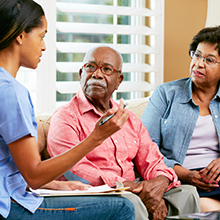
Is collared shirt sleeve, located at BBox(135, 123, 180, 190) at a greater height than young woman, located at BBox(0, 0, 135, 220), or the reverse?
young woman, located at BBox(0, 0, 135, 220)

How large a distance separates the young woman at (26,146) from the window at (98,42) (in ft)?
4.86

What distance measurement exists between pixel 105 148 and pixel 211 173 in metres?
0.65

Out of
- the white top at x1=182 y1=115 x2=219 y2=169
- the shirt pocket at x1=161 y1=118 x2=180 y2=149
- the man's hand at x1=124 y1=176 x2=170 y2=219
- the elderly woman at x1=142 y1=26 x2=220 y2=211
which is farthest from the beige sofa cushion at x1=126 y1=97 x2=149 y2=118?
the man's hand at x1=124 y1=176 x2=170 y2=219

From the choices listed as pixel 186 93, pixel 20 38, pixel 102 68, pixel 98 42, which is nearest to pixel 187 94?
pixel 186 93

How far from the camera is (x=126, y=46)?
3.03 meters

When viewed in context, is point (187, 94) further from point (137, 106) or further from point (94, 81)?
point (94, 81)

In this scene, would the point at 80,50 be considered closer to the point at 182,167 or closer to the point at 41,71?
the point at 41,71

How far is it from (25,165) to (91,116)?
754 millimetres

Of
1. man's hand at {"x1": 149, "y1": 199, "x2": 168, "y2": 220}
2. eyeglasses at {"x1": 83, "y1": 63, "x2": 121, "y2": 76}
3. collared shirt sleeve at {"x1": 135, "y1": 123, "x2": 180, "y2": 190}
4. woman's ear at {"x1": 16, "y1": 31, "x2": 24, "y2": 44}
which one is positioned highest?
woman's ear at {"x1": 16, "y1": 31, "x2": 24, "y2": 44}

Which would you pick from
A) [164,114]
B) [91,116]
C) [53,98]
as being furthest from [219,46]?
[53,98]

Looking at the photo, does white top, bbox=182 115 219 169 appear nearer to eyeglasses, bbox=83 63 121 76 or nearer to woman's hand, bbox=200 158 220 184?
woman's hand, bbox=200 158 220 184

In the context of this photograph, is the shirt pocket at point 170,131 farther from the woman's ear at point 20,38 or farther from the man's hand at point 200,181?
the woman's ear at point 20,38

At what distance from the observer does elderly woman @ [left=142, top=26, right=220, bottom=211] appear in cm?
216

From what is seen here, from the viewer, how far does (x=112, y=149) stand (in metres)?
1.86
